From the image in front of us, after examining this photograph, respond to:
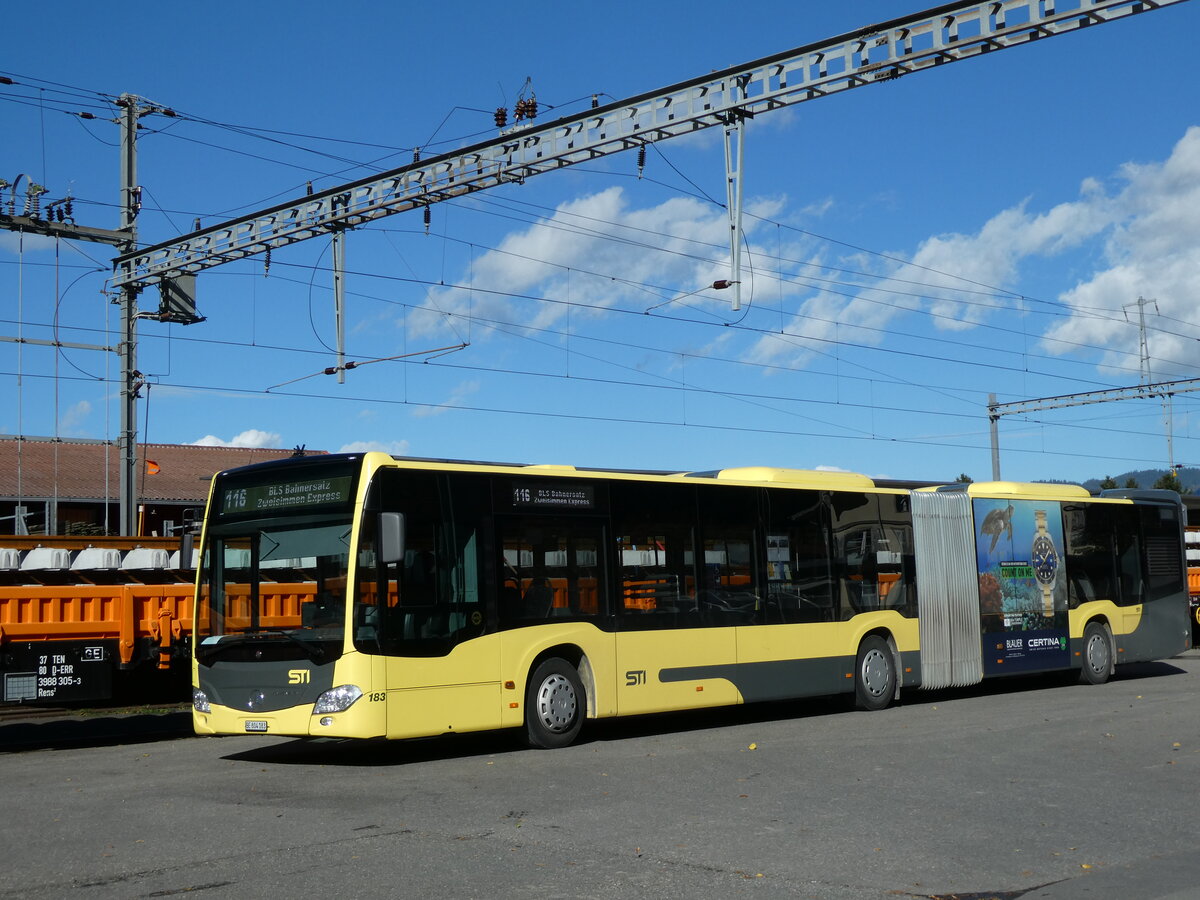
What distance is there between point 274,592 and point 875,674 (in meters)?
8.11

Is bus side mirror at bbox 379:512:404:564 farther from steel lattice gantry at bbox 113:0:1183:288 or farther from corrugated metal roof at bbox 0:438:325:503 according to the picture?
corrugated metal roof at bbox 0:438:325:503

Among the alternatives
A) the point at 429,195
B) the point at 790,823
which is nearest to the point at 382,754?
the point at 790,823

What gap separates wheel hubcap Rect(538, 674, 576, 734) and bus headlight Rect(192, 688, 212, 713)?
3.06 m

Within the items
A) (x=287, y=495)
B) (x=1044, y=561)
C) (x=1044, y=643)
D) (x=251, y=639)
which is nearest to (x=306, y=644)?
(x=251, y=639)

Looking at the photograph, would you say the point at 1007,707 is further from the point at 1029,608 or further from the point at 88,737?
the point at 88,737

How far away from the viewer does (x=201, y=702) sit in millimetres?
12938

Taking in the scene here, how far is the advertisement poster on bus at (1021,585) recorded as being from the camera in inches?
770

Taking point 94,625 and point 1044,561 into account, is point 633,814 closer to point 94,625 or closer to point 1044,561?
point 94,625

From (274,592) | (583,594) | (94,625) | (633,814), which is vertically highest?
(274,592)

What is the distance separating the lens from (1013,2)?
14.2 meters

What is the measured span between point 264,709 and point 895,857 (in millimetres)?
6490

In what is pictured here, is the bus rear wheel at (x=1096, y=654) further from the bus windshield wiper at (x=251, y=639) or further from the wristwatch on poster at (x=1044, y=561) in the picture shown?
the bus windshield wiper at (x=251, y=639)

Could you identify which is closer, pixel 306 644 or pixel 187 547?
pixel 306 644

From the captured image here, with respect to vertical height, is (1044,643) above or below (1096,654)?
above
